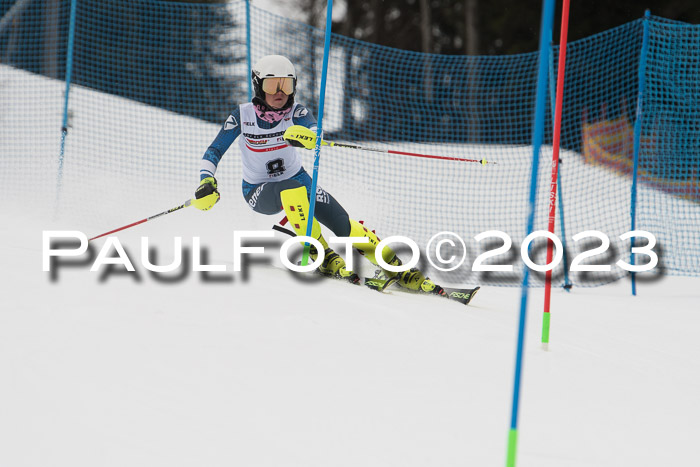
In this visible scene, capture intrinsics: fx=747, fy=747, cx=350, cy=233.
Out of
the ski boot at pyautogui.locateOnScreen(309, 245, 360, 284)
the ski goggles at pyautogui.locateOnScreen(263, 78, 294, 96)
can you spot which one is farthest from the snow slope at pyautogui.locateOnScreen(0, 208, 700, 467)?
the ski goggles at pyautogui.locateOnScreen(263, 78, 294, 96)

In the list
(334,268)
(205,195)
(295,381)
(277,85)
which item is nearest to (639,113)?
(334,268)

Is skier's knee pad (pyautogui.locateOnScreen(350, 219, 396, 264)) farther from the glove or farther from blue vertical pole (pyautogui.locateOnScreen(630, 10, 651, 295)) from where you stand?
blue vertical pole (pyautogui.locateOnScreen(630, 10, 651, 295))

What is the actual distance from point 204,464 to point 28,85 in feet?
26.2

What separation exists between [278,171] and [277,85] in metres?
0.57

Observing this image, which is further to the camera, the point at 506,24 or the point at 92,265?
the point at 506,24

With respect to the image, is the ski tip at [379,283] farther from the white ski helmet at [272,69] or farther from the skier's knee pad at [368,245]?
the white ski helmet at [272,69]

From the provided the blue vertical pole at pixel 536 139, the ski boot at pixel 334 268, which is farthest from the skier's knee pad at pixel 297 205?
the blue vertical pole at pixel 536 139

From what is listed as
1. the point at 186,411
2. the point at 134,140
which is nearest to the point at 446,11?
the point at 134,140

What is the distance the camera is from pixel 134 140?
346 inches

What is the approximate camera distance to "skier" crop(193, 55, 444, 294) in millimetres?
4723

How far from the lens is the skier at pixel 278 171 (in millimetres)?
4723

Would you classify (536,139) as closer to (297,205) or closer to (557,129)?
(557,129)

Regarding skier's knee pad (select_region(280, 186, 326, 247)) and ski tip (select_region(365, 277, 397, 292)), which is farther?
skier's knee pad (select_region(280, 186, 326, 247))

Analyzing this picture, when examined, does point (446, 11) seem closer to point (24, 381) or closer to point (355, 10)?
point (355, 10)
